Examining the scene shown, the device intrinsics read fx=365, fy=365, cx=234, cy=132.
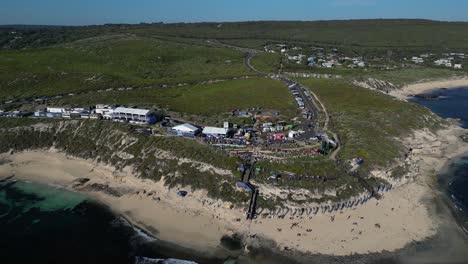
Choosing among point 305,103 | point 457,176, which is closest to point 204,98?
point 305,103

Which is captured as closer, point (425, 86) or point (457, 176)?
point (457, 176)

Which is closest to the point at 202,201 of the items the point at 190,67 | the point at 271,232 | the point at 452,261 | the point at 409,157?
the point at 271,232

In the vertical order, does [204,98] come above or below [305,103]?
below

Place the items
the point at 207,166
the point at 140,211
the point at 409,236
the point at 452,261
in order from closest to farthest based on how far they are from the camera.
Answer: the point at 452,261
the point at 409,236
the point at 140,211
the point at 207,166

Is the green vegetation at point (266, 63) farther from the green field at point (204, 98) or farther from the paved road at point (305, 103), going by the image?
the green field at point (204, 98)

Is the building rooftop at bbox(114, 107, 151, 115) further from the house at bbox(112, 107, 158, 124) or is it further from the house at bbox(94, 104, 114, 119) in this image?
the house at bbox(94, 104, 114, 119)

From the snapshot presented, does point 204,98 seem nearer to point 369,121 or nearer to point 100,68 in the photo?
point 369,121

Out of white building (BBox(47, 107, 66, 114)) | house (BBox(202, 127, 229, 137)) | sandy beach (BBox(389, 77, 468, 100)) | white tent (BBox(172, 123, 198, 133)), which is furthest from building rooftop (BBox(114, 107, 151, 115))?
sandy beach (BBox(389, 77, 468, 100))

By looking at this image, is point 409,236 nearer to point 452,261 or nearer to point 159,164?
point 452,261
